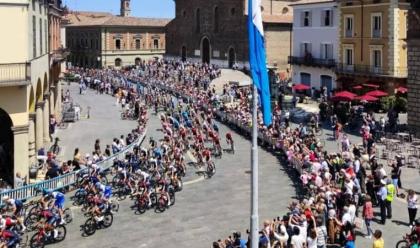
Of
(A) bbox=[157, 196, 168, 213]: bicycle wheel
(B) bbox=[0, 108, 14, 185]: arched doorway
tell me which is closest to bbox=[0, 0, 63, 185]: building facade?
(B) bbox=[0, 108, 14, 185]: arched doorway

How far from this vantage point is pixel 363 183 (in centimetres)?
2239

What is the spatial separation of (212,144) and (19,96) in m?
12.8

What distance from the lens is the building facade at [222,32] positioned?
2680 inches

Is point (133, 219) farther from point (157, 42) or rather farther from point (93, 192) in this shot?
point (157, 42)

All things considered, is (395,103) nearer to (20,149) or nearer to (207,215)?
(207,215)

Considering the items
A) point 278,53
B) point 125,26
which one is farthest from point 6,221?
point 125,26

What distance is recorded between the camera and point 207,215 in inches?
832

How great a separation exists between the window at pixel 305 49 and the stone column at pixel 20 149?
35.6 metres

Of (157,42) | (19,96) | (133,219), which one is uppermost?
(157,42)

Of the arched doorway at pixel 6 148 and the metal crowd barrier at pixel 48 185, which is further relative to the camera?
the arched doorway at pixel 6 148

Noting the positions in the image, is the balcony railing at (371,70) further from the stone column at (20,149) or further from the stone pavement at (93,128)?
the stone column at (20,149)

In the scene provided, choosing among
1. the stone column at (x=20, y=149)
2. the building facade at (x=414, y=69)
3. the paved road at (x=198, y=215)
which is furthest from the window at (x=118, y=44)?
the stone column at (x=20, y=149)

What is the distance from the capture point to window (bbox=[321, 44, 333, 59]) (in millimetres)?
51875

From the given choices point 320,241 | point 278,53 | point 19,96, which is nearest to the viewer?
point 320,241
